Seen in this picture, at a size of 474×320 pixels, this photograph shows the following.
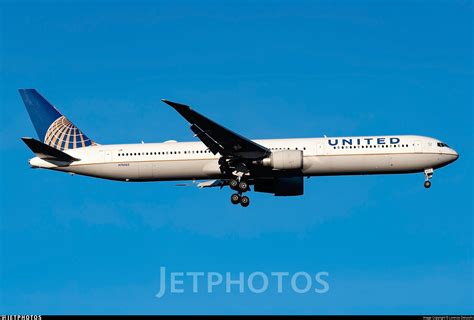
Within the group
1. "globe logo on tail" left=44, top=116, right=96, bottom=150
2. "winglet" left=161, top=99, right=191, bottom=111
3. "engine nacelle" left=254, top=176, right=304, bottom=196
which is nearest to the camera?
"winglet" left=161, top=99, right=191, bottom=111

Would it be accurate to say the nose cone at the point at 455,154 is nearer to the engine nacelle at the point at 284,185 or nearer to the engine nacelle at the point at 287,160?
the engine nacelle at the point at 284,185

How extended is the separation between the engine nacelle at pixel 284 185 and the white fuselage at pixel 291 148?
283 cm

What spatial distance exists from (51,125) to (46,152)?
4.13 meters

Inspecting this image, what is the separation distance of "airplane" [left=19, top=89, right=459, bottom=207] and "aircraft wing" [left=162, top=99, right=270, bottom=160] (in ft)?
0.17

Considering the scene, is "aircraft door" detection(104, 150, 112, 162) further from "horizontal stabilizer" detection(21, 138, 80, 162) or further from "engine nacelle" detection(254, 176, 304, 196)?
"engine nacelle" detection(254, 176, 304, 196)

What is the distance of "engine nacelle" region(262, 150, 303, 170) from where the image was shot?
53.2 meters

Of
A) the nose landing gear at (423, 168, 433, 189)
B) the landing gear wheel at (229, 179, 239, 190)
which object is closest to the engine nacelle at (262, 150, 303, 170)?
the landing gear wheel at (229, 179, 239, 190)

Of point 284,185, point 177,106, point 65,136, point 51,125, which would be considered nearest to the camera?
point 177,106

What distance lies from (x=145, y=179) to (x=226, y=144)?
6123 mm

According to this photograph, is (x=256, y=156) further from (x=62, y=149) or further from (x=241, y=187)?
(x=62, y=149)

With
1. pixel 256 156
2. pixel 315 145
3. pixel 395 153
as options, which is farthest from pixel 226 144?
pixel 395 153

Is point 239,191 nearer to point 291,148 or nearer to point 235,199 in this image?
point 235,199

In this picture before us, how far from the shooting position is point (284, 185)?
5809 centimetres

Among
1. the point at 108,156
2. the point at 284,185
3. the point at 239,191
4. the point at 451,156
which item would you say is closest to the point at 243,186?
the point at 239,191
